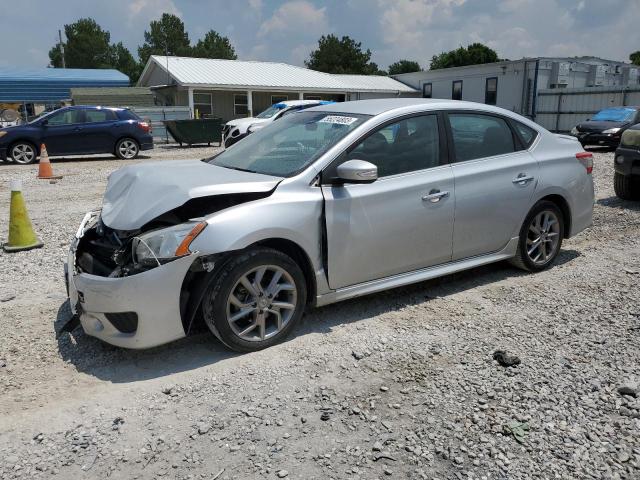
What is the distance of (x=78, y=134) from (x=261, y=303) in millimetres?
14627

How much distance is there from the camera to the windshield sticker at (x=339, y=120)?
4297 millimetres

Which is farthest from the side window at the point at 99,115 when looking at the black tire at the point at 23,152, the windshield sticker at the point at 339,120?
the windshield sticker at the point at 339,120

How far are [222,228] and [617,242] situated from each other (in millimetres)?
5231

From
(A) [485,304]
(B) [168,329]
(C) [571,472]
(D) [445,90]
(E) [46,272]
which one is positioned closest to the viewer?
(C) [571,472]

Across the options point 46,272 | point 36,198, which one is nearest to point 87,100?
point 36,198

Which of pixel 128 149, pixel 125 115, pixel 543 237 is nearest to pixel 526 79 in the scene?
pixel 125 115

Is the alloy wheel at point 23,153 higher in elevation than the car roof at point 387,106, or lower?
lower

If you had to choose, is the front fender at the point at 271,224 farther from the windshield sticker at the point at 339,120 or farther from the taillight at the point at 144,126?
the taillight at the point at 144,126

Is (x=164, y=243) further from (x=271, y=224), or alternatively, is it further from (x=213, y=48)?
(x=213, y=48)

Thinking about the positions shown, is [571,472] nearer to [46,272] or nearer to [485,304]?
[485,304]

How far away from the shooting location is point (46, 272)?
18.1 feet

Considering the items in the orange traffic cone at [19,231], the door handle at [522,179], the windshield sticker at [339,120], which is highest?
the windshield sticker at [339,120]

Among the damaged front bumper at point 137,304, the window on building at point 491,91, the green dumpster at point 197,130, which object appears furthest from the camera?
the window on building at point 491,91

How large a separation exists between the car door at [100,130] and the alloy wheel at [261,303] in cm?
1455
